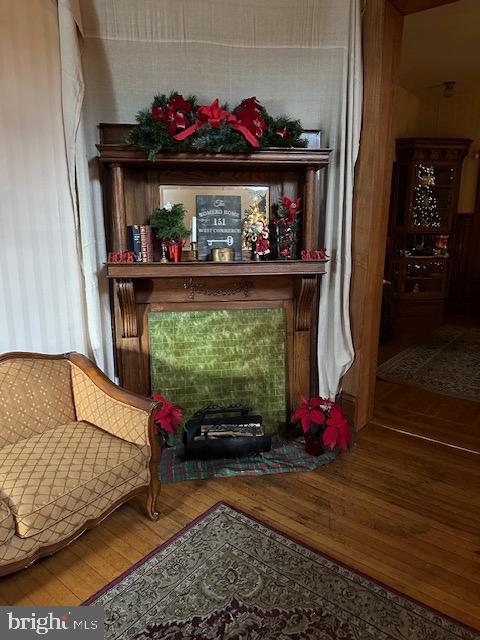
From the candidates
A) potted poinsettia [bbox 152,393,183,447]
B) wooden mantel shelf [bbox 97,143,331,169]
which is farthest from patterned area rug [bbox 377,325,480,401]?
wooden mantel shelf [bbox 97,143,331,169]

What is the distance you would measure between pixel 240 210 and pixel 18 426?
5.35 feet

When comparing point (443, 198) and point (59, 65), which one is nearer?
point (59, 65)

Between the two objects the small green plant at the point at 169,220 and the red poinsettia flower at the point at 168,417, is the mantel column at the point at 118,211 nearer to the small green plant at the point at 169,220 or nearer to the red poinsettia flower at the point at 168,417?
the small green plant at the point at 169,220

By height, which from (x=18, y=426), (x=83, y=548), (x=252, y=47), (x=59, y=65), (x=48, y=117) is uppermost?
(x=252, y=47)

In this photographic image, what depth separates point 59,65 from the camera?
230 centimetres

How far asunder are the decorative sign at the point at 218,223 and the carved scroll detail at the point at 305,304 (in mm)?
433

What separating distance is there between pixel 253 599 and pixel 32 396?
134 cm

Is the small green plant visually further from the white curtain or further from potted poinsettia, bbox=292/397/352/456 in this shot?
potted poinsettia, bbox=292/397/352/456

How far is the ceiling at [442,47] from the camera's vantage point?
3611 millimetres

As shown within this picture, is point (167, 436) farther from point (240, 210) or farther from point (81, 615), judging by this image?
point (240, 210)

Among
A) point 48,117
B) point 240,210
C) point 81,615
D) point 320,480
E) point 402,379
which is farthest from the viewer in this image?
point 402,379

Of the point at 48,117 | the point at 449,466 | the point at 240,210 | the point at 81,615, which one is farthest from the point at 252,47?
the point at 81,615

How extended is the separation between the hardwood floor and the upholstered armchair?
0.15m

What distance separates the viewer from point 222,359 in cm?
283
